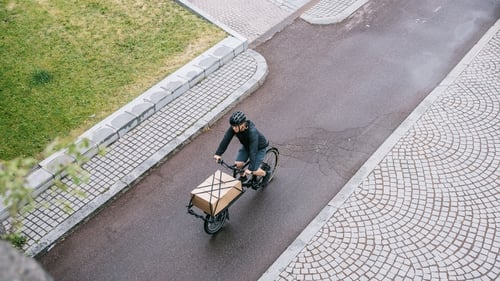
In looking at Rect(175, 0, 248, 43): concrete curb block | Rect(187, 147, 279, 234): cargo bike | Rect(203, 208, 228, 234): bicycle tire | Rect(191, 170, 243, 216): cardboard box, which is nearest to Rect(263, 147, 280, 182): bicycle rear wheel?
Rect(187, 147, 279, 234): cargo bike

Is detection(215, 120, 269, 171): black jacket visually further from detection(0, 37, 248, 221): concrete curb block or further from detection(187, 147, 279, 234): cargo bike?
detection(0, 37, 248, 221): concrete curb block

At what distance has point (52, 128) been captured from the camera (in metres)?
10.9

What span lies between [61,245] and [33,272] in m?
6.43

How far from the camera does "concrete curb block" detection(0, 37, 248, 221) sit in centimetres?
984

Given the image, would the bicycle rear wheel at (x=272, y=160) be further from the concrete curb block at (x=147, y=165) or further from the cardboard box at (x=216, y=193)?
the concrete curb block at (x=147, y=165)

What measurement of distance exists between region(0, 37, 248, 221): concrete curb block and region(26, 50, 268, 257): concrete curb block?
35.2 inches

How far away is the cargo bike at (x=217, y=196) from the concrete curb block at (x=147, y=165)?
1591mm

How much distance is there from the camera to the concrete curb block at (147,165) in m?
8.81

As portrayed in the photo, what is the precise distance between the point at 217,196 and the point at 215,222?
2.46ft

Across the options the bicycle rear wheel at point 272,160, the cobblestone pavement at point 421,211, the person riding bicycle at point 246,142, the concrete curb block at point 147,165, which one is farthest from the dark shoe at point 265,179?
the concrete curb block at point 147,165

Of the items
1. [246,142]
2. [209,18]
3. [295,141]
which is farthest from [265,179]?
[209,18]

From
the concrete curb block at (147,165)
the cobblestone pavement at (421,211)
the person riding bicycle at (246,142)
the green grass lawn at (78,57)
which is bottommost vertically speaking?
the cobblestone pavement at (421,211)

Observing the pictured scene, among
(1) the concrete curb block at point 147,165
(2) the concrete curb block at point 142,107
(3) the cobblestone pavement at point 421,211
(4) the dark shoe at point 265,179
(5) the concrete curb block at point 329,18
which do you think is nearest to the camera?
(3) the cobblestone pavement at point 421,211

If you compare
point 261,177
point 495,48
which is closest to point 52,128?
point 261,177
